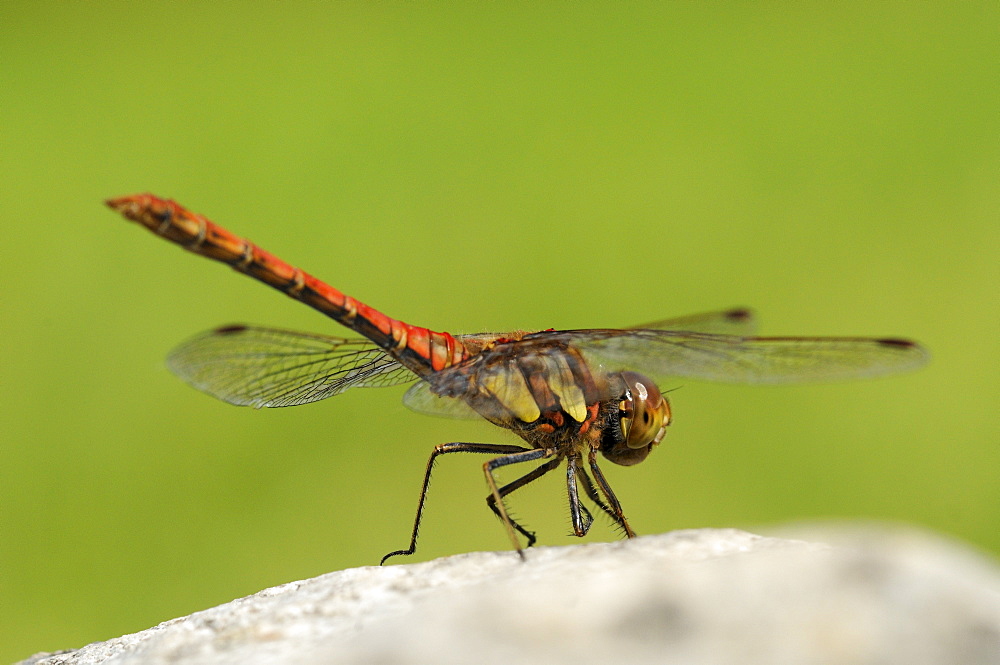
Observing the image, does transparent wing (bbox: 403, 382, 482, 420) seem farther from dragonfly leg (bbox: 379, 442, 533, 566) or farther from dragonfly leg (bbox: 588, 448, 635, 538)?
dragonfly leg (bbox: 588, 448, 635, 538)

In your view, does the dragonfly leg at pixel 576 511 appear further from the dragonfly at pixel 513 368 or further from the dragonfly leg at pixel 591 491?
the dragonfly leg at pixel 591 491

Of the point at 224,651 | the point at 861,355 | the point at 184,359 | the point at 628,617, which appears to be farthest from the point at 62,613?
the point at 628,617

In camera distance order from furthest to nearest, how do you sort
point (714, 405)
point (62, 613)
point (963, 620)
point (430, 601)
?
1. point (714, 405)
2. point (62, 613)
3. point (430, 601)
4. point (963, 620)

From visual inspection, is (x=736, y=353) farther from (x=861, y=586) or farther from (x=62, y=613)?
(x=62, y=613)

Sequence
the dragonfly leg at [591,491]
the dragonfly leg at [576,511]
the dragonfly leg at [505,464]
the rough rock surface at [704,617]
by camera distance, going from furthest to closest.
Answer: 1. the dragonfly leg at [591,491]
2. the dragonfly leg at [576,511]
3. the dragonfly leg at [505,464]
4. the rough rock surface at [704,617]

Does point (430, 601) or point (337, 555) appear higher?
point (430, 601)

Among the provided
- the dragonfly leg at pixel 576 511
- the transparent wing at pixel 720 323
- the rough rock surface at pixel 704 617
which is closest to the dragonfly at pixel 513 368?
the dragonfly leg at pixel 576 511

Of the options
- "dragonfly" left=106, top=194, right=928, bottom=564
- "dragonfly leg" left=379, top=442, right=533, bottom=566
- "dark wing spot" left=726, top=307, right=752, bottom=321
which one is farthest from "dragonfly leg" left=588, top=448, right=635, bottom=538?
"dark wing spot" left=726, top=307, right=752, bottom=321
